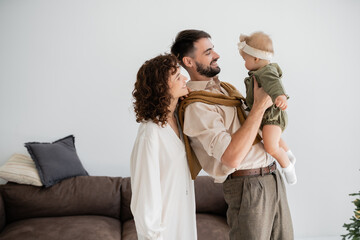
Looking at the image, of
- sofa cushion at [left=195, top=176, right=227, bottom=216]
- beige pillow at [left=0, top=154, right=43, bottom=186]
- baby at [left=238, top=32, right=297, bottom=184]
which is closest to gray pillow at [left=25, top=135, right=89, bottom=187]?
beige pillow at [left=0, top=154, right=43, bottom=186]

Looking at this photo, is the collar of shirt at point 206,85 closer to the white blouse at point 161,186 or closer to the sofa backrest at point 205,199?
the white blouse at point 161,186

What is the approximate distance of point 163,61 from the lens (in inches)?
73.9

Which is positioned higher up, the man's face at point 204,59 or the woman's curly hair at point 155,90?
the man's face at point 204,59

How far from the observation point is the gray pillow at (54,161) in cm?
321

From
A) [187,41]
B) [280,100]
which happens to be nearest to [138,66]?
[187,41]

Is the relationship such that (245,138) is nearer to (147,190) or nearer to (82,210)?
(147,190)

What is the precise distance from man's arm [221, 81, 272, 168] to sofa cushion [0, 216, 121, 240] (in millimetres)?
1570

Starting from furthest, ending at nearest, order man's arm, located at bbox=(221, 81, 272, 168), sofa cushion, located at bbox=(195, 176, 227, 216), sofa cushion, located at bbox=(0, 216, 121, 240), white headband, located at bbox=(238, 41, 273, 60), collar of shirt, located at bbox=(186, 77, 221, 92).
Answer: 1. sofa cushion, located at bbox=(195, 176, 227, 216)
2. sofa cushion, located at bbox=(0, 216, 121, 240)
3. collar of shirt, located at bbox=(186, 77, 221, 92)
4. white headband, located at bbox=(238, 41, 273, 60)
5. man's arm, located at bbox=(221, 81, 272, 168)

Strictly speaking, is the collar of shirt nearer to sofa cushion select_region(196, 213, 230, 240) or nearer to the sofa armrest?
sofa cushion select_region(196, 213, 230, 240)

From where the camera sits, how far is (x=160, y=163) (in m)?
1.85

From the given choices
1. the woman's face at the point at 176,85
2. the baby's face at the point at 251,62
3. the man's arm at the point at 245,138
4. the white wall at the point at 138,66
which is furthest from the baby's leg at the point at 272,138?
the white wall at the point at 138,66

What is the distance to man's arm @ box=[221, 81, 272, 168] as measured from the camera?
1.65m

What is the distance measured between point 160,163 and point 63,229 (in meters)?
1.45

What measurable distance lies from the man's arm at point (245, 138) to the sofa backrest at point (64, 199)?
1.90 m
